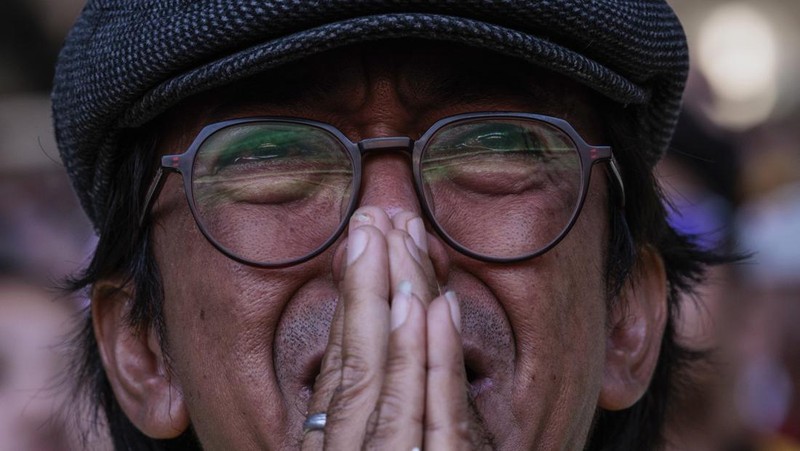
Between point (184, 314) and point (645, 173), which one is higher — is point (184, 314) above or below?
below

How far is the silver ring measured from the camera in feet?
5.16

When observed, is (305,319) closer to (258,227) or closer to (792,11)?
(258,227)

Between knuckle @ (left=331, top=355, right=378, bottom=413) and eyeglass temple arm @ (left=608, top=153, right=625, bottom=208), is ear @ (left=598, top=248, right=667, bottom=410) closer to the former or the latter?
eyeglass temple arm @ (left=608, top=153, right=625, bottom=208)

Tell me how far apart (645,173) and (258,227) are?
82 cm

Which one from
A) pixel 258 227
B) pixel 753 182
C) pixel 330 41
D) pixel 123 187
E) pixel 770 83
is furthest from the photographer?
pixel 770 83

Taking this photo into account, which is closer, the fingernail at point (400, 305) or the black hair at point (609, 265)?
the fingernail at point (400, 305)

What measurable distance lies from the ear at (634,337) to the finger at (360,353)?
0.71 metres

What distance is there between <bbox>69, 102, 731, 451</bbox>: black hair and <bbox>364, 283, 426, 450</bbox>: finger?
67 cm

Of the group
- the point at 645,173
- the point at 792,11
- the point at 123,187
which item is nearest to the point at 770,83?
the point at 792,11

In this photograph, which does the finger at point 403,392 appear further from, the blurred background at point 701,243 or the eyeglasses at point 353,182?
the blurred background at point 701,243

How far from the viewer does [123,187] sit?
6.77 feet

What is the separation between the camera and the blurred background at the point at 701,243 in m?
3.58

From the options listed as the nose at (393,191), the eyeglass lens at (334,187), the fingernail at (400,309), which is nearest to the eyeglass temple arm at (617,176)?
the eyeglass lens at (334,187)

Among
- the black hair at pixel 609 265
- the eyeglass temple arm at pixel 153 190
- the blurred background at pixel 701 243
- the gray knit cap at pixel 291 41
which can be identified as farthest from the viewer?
the blurred background at pixel 701 243
